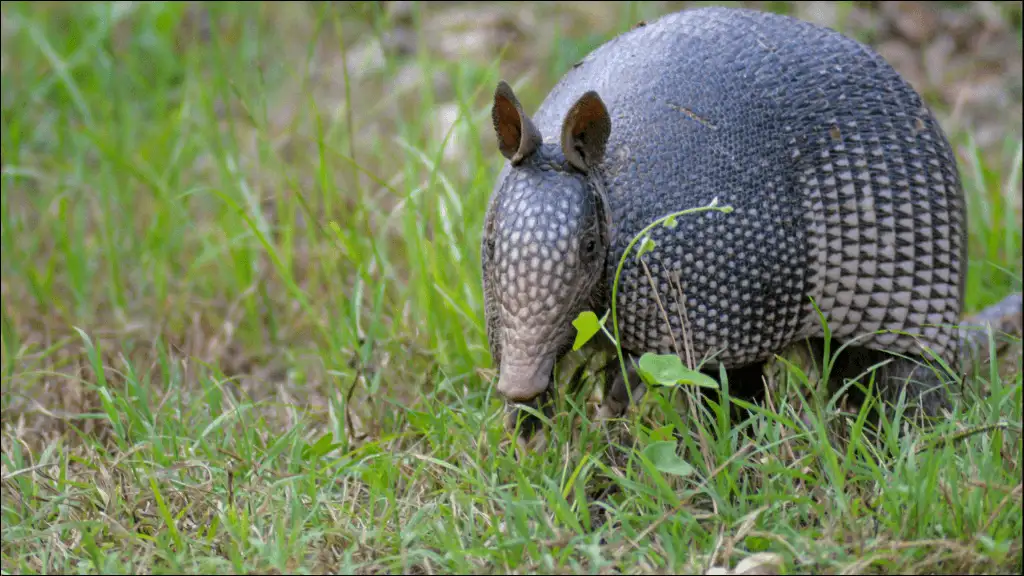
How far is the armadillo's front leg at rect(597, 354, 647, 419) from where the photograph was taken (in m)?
3.96

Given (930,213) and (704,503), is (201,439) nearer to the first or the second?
(704,503)

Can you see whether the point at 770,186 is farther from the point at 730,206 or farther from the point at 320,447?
the point at 320,447

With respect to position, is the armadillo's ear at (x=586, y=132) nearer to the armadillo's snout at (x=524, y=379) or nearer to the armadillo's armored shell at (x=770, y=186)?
the armadillo's armored shell at (x=770, y=186)

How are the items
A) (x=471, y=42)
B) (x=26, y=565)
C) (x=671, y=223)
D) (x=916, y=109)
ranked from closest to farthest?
(x=26, y=565) → (x=671, y=223) → (x=916, y=109) → (x=471, y=42)

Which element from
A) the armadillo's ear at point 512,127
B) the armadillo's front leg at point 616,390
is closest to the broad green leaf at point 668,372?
the armadillo's front leg at point 616,390

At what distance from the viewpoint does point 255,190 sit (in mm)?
6160

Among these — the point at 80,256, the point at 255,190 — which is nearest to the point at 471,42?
the point at 255,190

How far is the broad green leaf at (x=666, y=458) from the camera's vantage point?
10.5 ft

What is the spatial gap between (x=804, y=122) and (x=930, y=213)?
572mm

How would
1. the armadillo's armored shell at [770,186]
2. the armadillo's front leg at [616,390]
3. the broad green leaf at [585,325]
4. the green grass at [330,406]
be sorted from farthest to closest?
the armadillo's front leg at [616,390] < the armadillo's armored shell at [770,186] < the broad green leaf at [585,325] < the green grass at [330,406]

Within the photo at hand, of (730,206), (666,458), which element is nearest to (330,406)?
(666,458)

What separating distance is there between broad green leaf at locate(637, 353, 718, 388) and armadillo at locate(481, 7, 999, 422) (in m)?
0.22

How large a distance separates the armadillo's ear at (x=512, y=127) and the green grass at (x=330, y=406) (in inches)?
35.2

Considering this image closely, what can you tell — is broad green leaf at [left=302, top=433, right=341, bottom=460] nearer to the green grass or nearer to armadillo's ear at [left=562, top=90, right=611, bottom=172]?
the green grass
